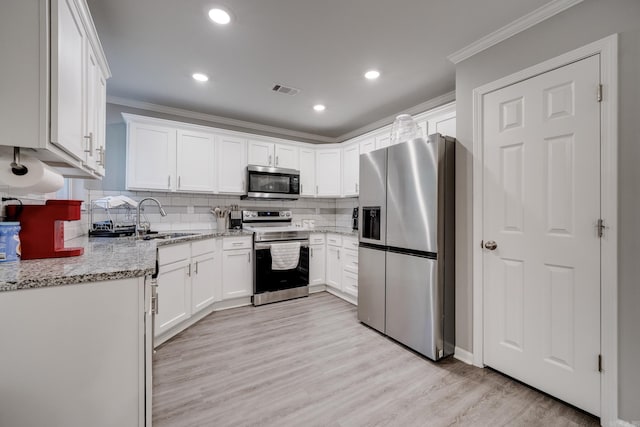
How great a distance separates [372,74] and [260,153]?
1.87m

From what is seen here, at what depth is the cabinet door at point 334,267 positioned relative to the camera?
12.3 ft

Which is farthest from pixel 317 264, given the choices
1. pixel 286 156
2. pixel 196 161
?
pixel 196 161

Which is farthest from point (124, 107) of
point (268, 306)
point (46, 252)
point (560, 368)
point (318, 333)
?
point (560, 368)

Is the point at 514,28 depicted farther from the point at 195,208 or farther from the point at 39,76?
the point at 195,208

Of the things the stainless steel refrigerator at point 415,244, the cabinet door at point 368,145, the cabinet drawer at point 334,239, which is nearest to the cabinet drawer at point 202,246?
the cabinet drawer at point 334,239

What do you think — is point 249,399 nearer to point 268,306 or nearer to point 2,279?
point 2,279

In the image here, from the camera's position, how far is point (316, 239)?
3898 mm

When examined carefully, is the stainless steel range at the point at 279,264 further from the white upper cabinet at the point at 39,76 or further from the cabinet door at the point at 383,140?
the white upper cabinet at the point at 39,76

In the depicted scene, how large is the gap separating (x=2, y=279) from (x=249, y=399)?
1.38 meters

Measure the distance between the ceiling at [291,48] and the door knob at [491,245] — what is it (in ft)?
5.06

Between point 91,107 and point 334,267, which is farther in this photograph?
point 334,267

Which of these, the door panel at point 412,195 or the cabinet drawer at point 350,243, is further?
the cabinet drawer at point 350,243

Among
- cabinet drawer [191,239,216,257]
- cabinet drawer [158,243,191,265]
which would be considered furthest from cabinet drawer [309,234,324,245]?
cabinet drawer [158,243,191,265]

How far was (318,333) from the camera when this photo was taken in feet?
8.69
